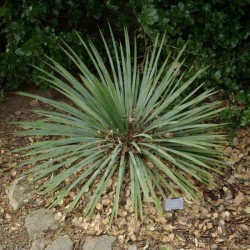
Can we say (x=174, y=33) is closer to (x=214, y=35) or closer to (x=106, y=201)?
(x=214, y=35)

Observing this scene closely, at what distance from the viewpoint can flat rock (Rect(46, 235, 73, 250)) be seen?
2.61m

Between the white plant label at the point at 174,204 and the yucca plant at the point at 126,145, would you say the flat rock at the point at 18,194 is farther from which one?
the white plant label at the point at 174,204

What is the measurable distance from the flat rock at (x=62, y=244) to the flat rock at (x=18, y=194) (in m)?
0.42

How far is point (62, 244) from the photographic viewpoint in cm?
262

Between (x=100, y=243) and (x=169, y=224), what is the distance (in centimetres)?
47

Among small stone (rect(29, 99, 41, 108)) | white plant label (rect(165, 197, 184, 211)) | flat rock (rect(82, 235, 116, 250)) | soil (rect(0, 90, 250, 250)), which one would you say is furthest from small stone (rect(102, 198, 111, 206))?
small stone (rect(29, 99, 41, 108))

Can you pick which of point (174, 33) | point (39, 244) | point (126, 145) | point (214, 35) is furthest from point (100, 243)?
point (214, 35)

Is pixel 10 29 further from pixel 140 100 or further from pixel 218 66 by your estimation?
pixel 218 66

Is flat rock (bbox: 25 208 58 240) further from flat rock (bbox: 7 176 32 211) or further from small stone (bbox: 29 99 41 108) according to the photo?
small stone (bbox: 29 99 41 108)

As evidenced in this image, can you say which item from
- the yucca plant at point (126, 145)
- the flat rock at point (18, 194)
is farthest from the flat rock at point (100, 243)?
the flat rock at point (18, 194)

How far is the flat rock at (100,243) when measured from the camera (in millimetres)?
2561

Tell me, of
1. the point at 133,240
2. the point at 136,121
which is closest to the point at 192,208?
the point at 133,240

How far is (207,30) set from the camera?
317 cm

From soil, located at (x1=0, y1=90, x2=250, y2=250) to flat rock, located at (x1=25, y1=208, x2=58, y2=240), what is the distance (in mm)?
36
